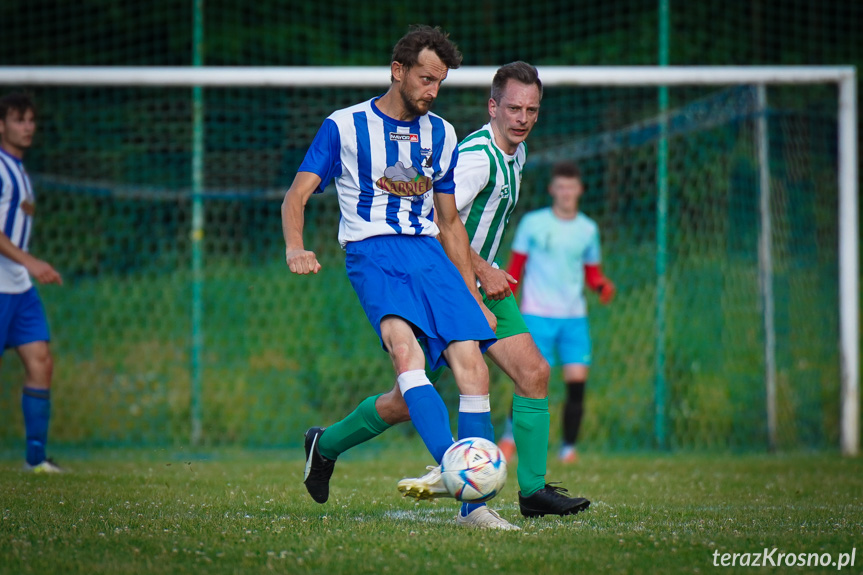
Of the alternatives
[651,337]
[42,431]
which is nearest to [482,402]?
[42,431]

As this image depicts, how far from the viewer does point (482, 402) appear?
432cm

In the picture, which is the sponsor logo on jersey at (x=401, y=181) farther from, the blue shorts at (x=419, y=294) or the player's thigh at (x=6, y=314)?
the player's thigh at (x=6, y=314)

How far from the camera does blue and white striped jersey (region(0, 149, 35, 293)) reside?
6922 mm

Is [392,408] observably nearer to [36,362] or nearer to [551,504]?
[551,504]

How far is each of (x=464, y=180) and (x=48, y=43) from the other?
33.1 feet

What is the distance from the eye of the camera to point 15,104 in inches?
276

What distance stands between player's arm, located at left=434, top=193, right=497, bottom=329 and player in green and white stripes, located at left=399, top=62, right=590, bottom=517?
13cm

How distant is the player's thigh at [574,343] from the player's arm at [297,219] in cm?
460

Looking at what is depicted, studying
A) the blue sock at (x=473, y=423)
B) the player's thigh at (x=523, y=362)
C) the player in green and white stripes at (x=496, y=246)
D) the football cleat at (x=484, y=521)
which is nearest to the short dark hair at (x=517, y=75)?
the player in green and white stripes at (x=496, y=246)

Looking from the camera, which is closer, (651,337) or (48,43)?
(651,337)

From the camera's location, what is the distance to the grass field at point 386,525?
3.52 m

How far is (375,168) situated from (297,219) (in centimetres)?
46

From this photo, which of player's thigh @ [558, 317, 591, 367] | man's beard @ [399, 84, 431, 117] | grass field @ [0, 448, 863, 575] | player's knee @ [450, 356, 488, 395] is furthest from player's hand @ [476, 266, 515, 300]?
player's thigh @ [558, 317, 591, 367]

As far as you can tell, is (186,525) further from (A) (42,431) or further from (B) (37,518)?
(A) (42,431)
